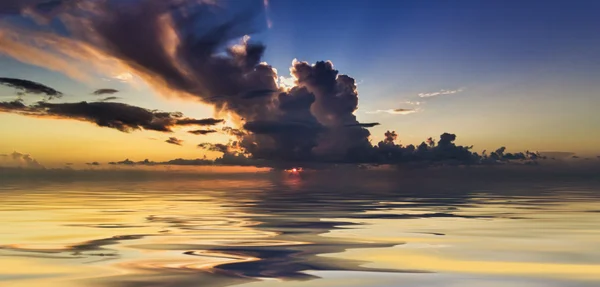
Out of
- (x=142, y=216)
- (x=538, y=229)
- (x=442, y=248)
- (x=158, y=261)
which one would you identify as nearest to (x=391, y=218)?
(x=538, y=229)

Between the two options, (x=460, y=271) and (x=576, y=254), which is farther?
(x=576, y=254)

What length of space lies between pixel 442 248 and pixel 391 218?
10722 mm

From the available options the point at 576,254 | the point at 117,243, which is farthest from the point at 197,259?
the point at 576,254

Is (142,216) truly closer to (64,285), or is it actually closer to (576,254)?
(64,285)

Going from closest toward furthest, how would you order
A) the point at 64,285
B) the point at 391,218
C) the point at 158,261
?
the point at 64,285 → the point at 158,261 → the point at 391,218

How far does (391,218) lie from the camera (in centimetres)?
2770

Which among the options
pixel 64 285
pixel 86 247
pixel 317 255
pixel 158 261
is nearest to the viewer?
pixel 64 285

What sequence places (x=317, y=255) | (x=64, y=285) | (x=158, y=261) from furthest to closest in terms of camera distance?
(x=317, y=255) → (x=158, y=261) → (x=64, y=285)

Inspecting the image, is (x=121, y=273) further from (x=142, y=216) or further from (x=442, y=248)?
(x=142, y=216)

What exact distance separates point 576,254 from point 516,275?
4450 millimetres

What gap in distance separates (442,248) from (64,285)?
11.7m

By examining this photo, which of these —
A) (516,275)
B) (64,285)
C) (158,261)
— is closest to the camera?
(64,285)

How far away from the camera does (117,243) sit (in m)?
17.9

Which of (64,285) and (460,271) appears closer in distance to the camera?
(64,285)
